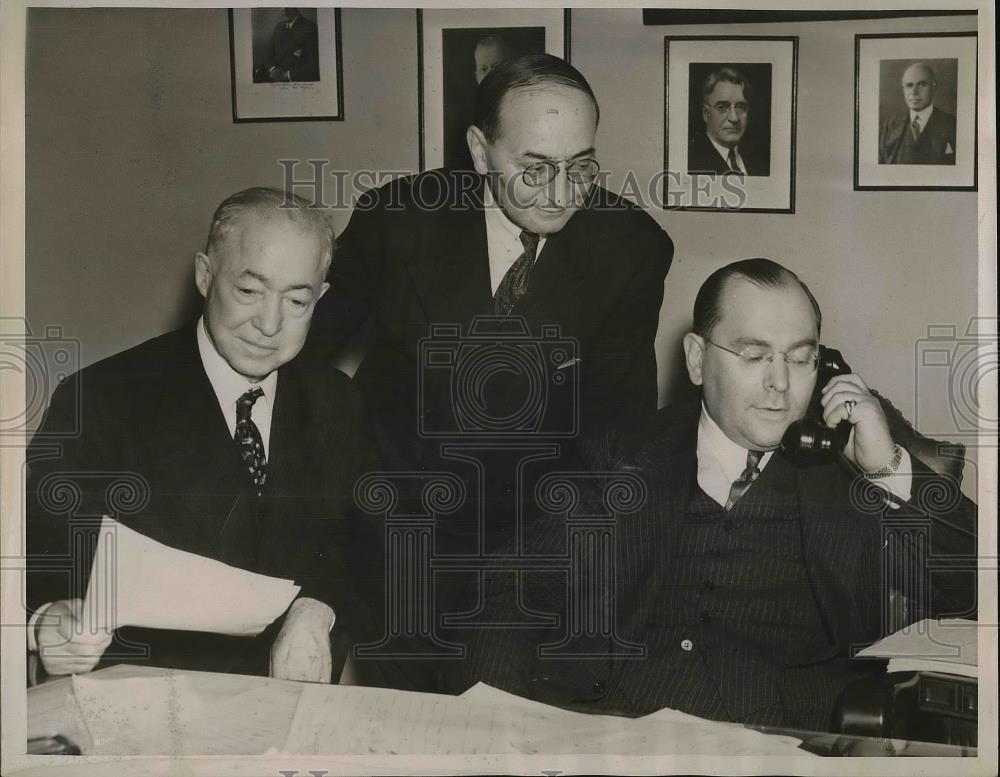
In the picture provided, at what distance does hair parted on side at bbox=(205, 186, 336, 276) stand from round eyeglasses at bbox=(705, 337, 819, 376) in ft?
3.27

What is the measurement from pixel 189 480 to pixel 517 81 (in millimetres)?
1299

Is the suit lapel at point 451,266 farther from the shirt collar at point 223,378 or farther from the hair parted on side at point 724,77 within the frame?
the hair parted on side at point 724,77

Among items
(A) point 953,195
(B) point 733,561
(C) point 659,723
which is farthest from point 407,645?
(A) point 953,195

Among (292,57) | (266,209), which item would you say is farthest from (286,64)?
(266,209)

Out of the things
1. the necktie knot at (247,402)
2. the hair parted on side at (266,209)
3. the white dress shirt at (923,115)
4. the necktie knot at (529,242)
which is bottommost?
the necktie knot at (247,402)

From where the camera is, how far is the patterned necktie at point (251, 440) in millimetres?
2172

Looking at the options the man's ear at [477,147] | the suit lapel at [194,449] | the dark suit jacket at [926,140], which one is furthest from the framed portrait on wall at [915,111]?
the suit lapel at [194,449]

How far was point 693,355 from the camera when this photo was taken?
7.13 feet

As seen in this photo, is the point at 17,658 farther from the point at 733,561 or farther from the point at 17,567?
the point at 733,561

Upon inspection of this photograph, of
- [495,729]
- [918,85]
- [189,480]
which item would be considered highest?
[918,85]

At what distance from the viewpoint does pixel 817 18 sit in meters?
2.22

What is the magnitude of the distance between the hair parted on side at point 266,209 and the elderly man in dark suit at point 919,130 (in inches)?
56.8

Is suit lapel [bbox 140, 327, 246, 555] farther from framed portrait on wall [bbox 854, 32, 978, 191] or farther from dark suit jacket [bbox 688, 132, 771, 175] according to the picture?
framed portrait on wall [bbox 854, 32, 978, 191]

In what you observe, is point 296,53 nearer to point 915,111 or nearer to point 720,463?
point 720,463
